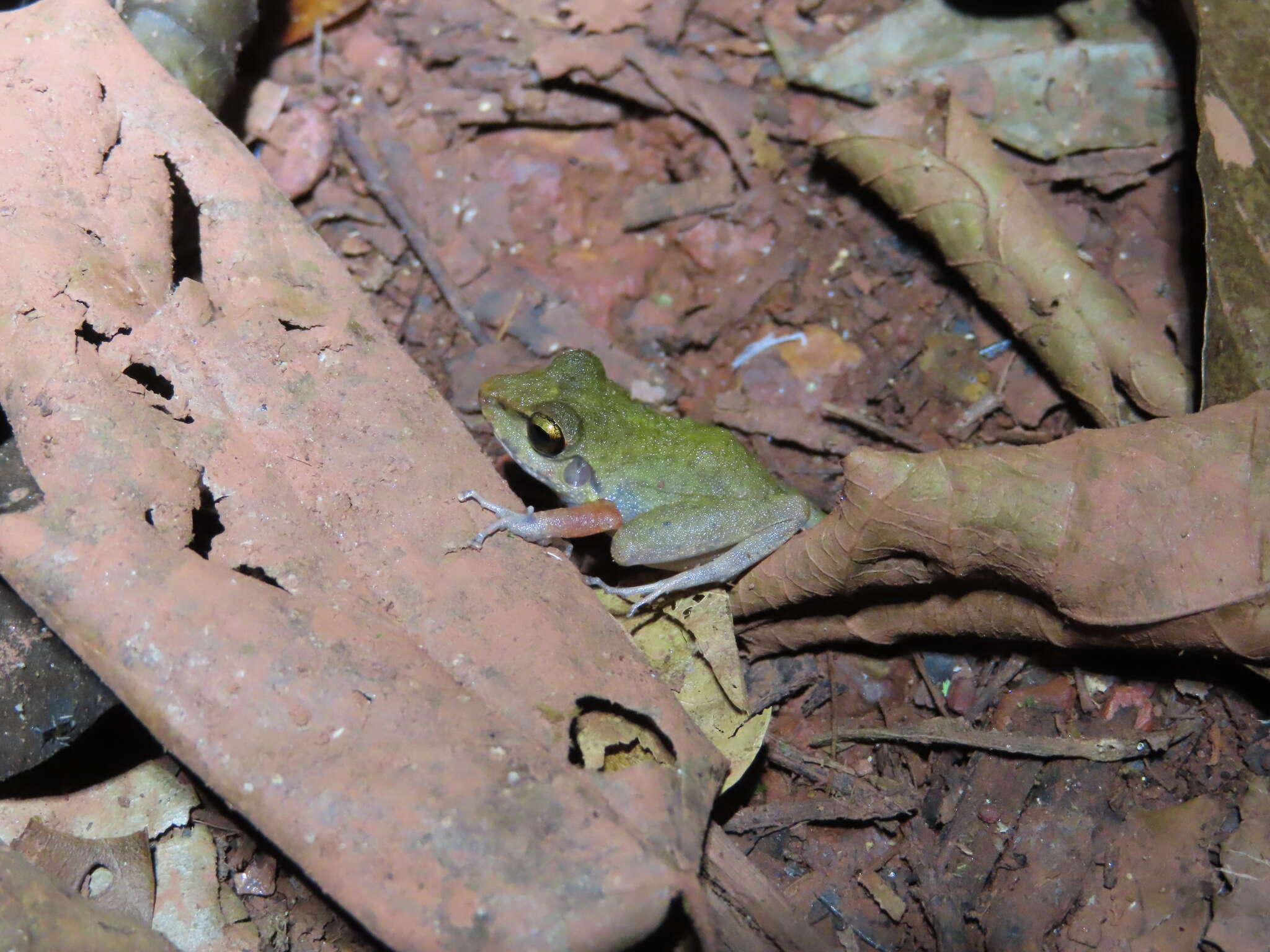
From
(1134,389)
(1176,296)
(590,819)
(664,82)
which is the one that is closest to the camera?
(590,819)

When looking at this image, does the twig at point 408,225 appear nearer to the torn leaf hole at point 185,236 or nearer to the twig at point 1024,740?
the torn leaf hole at point 185,236

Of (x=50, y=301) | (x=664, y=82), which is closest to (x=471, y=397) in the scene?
(x=50, y=301)

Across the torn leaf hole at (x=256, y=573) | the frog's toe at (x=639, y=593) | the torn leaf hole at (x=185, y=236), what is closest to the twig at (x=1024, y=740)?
the frog's toe at (x=639, y=593)

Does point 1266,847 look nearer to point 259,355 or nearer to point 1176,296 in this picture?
point 1176,296

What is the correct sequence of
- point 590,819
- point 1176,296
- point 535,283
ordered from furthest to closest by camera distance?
point 535,283 → point 1176,296 → point 590,819

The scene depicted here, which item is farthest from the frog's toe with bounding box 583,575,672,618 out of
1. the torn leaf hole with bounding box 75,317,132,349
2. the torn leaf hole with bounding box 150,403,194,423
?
the torn leaf hole with bounding box 75,317,132,349

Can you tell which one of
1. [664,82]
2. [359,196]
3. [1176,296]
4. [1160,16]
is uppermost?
[359,196]
